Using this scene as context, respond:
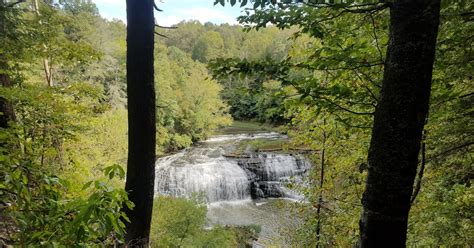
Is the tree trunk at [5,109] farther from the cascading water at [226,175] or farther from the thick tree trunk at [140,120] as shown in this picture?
the cascading water at [226,175]

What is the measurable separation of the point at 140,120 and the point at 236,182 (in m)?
13.8

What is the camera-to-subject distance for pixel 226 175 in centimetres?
1655

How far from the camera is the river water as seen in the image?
544 inches

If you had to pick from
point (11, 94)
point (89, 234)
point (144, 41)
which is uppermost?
point (144, 41)

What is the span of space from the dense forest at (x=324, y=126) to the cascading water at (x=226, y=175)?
4.95 m

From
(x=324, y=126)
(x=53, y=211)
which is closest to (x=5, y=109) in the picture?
(x=53, y=211)

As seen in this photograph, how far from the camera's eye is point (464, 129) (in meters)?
2.96

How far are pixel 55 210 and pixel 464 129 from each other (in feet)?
11.1

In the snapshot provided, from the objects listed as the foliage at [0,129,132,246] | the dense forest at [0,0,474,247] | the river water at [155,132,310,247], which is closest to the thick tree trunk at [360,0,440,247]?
the dense forest at [0,0,474,247]

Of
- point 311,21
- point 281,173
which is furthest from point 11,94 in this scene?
point 281,173

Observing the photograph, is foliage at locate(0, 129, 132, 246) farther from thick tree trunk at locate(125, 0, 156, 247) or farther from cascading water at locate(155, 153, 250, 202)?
cascading water at locate(155, 153, 250, 202)

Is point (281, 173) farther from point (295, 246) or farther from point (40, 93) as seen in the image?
point (40, 93)

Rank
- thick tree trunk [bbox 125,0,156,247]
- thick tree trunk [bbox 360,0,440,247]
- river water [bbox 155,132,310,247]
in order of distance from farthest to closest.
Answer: river water [bbox 155,132,310,247], thick tree trunk [bbox 125,0,156,247], thick tree trunk [bbox 360,0,440,247]

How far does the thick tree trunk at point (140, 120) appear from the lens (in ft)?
9.23
